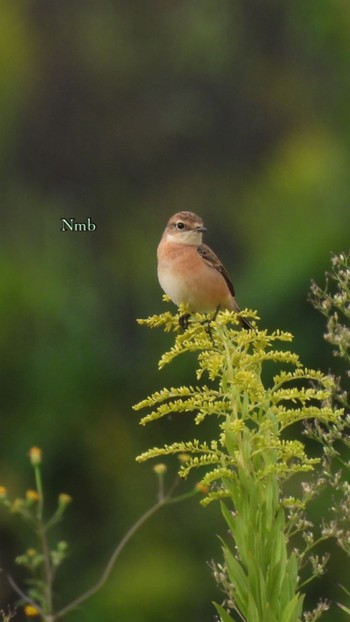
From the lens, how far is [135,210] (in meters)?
38.3

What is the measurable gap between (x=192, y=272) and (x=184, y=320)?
2129mm

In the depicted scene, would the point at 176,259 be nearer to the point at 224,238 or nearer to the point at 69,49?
the point at 224,238

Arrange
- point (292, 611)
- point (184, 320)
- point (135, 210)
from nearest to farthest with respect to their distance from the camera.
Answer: point (292, 611) < point (184, 320) < point (135, 210)

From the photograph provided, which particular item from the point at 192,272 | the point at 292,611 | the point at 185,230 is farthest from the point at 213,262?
the point at 292,611

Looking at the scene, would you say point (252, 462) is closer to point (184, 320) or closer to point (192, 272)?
point (184, 320)

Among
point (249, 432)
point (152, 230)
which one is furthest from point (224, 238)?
point (249, 432)

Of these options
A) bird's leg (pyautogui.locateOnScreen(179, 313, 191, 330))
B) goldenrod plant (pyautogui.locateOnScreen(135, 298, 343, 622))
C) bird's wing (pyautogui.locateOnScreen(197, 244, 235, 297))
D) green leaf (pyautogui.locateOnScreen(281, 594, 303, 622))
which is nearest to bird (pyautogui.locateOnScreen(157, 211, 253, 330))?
bird's wing (pyautogui.locateOnScreen(197, 244, 235, 297))

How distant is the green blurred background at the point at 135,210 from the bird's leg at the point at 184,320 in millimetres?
13913

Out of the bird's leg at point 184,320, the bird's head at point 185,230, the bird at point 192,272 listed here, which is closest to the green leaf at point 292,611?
the bird's leg at point 184,320

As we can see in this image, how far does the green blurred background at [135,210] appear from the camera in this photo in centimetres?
2838

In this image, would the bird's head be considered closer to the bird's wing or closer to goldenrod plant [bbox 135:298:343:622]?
the bird's wing

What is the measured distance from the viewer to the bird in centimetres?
879

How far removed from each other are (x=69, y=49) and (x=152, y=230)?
34.1 ft

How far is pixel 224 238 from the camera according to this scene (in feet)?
118
